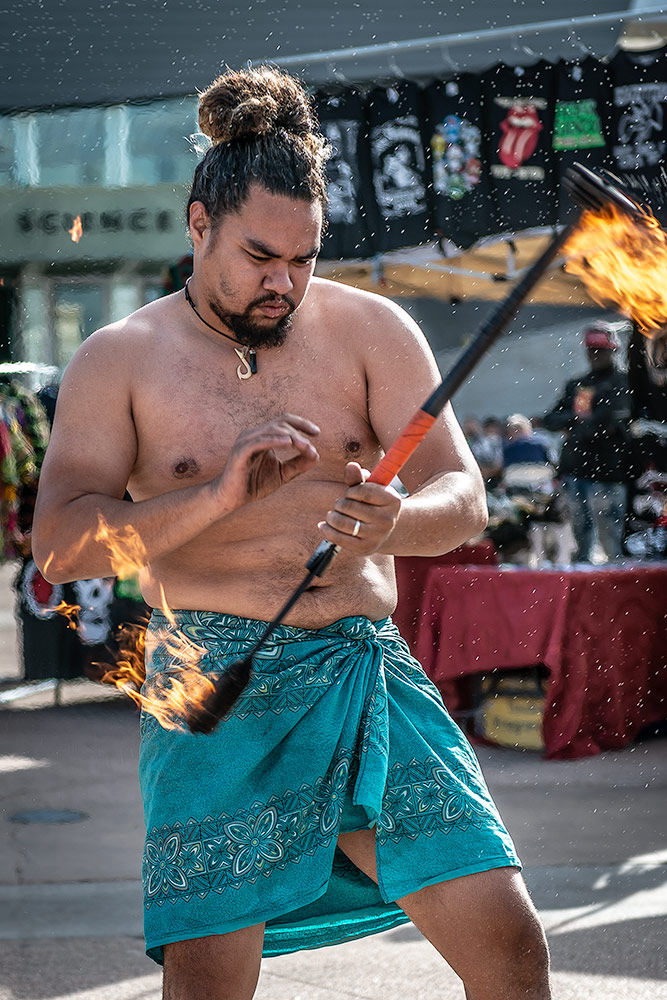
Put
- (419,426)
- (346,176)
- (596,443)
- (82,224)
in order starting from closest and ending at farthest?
(419,426)
(346,176)
(596,443)
(82,224)

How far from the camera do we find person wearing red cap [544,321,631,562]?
259 inches

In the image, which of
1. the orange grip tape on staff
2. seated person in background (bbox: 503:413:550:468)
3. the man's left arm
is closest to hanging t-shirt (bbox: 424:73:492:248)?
seated person in background (bbox: 503:413:550:468)

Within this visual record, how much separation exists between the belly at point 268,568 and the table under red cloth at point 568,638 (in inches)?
133

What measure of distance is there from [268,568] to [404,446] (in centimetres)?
37

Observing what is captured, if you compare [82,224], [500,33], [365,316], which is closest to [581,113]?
[500,33]

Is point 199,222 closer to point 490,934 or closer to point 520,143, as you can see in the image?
point 490,934

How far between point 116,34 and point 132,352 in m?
5.88

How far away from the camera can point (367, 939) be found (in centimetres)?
355

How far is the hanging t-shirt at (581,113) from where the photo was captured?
20.5ft

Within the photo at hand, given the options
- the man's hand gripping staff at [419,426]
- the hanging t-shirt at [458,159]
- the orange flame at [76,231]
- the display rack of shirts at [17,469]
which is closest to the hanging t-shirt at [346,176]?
the hanging t-shirt at [458,159]

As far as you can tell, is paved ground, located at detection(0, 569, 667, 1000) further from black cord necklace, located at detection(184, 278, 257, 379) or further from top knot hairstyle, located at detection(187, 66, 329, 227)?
top knot hairstyle, located at detection(187, 66, 329, 227)

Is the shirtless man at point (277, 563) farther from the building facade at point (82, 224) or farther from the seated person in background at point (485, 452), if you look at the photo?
the building facade at point (82, 224)

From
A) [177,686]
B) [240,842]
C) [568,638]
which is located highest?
[177,686]

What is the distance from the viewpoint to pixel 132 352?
2.17 meters
